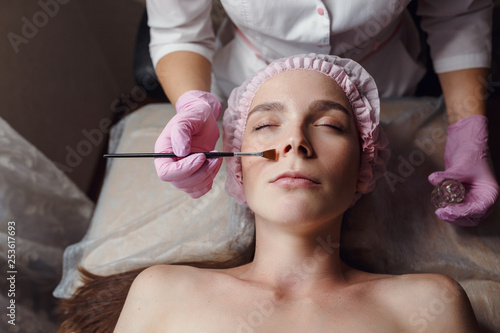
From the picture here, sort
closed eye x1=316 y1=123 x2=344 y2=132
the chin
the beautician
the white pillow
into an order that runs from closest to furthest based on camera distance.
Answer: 1. the chin
2. closed eye x1=316 y1=123 x2=344 y2=132
3. the beautician
4. the white pillow

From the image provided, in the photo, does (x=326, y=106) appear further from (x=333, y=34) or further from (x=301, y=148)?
(x=333, y=34)

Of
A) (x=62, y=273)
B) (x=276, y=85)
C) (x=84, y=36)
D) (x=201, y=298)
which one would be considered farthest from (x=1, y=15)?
(x=201, y=298)

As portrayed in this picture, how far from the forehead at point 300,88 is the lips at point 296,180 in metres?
0.23

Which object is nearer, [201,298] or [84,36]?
[201,298]

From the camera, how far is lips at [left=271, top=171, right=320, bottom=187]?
3.85 ft

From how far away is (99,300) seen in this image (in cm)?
149

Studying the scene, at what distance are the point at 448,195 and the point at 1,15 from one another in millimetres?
1849

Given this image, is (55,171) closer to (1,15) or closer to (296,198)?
(1,15)

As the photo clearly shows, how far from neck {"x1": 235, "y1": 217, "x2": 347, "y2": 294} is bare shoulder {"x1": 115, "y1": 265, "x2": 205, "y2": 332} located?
20 cm

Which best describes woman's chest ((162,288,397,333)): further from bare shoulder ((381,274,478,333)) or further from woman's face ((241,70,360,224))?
woman's face ((241,70,360,224))

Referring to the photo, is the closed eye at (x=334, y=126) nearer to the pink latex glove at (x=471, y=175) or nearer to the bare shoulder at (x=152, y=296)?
the pink latex glove at (x=471, y=175)

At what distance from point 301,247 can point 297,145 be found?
0.32 metres

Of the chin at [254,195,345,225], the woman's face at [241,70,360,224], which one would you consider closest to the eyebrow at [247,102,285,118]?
the woman's face at [241,70,360,224]

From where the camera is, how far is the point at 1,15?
1.80 metres
